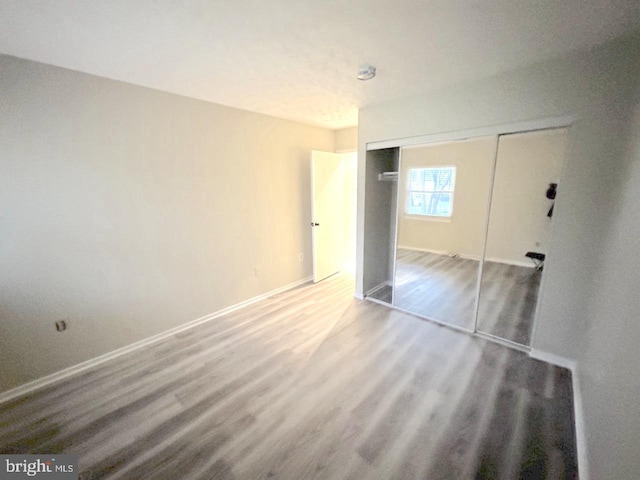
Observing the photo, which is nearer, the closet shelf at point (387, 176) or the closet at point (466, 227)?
the closet at point (466, 227)

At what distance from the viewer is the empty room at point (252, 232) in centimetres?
135

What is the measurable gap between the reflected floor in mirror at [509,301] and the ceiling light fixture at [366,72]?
2.36m

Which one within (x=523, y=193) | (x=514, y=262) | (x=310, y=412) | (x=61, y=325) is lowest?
(x=310, y=412)

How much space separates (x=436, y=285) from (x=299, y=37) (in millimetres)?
3210

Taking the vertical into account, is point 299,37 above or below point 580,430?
above

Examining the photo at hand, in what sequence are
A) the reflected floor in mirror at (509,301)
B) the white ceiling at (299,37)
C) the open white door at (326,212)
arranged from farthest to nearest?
the open white door at (326,212) → the reflected floor in mirror at (509,301) → the white ceiling at (299,37)

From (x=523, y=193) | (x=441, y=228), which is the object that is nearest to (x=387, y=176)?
(x=441, y=228)

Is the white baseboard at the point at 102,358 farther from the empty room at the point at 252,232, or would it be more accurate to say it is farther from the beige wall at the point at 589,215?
the beige wall at the point at 589,215

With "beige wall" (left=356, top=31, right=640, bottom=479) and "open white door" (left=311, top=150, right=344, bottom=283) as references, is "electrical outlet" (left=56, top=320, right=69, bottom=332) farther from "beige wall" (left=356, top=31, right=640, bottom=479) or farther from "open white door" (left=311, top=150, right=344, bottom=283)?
"beige wall" (left=356, top=31, right=640, bottom=479)

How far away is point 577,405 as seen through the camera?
165cm

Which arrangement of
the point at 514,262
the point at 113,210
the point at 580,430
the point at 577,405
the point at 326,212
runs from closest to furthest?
the point at 580,430, the point at 577,405, the point at 113,210, the point at 514,262, the point at 326,212

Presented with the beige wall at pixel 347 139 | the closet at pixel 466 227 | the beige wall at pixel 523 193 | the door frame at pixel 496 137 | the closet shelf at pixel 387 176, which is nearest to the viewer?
the door frame at pixel 496 137

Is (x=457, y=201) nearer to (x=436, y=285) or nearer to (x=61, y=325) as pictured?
(x=436, y=285)

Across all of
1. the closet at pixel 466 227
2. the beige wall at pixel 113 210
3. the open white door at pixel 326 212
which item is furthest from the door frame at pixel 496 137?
the beige wall at pixel 113 210
